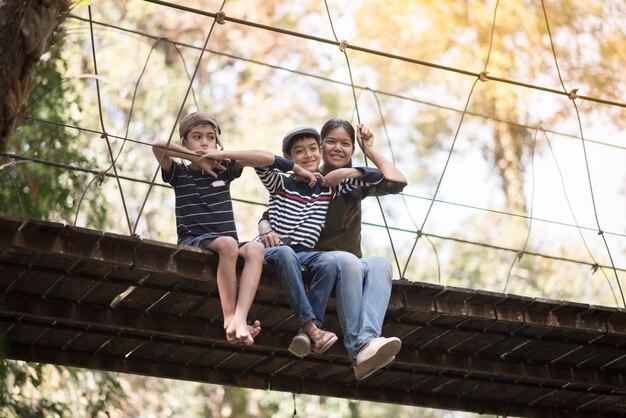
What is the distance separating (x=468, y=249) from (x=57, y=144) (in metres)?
6.76

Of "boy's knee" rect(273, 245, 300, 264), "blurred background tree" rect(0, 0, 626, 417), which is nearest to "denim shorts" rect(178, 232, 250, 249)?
"boy's knee" rect(273, 245, 300, 264)

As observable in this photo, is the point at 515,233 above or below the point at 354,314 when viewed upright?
above

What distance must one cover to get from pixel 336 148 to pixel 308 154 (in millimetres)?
156

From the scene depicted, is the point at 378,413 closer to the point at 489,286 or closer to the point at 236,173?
the point at 489,286

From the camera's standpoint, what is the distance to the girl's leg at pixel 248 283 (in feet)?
13.0

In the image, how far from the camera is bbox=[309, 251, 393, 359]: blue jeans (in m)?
4.09

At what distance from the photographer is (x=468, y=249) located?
13.5 meters

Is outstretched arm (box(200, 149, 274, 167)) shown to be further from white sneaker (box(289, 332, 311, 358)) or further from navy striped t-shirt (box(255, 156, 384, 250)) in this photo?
white sneaker (box(289, 332, 311, 358))

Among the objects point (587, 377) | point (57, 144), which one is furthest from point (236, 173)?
point (57, 144)

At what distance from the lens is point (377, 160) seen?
4.58m

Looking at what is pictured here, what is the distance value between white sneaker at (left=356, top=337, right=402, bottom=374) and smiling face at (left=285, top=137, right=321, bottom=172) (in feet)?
2.77

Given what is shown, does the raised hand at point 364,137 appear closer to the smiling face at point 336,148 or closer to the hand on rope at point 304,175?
the smiling face at point 336,148

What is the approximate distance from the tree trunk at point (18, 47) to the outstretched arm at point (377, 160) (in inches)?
55.6

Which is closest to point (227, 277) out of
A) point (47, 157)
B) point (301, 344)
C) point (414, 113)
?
point (301, 344)
